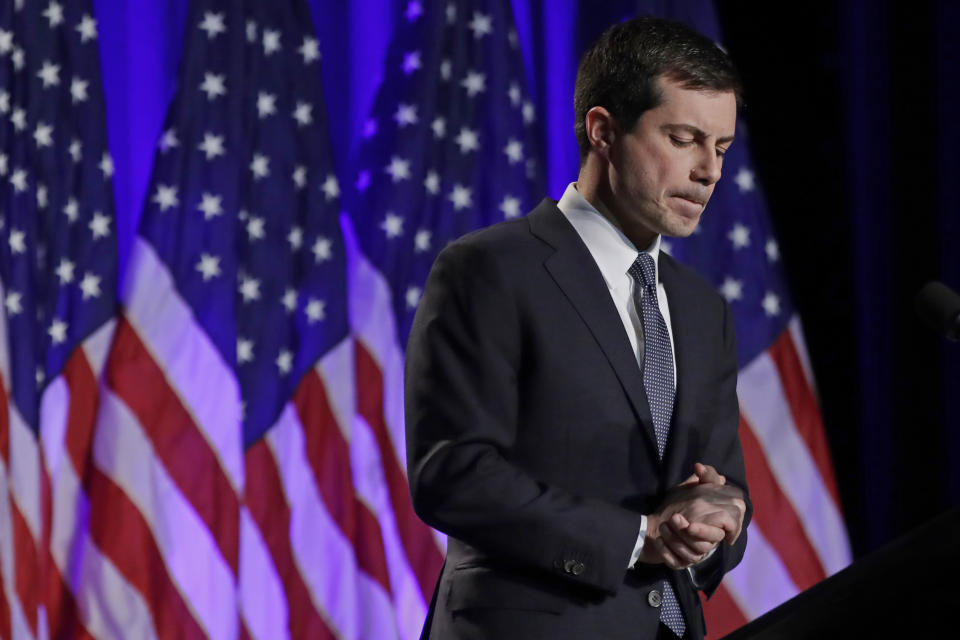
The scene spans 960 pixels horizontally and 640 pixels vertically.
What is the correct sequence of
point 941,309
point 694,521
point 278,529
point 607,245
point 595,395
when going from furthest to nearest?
point 278,529
point 607,245
point 595,395
point 694,521
point 941,309

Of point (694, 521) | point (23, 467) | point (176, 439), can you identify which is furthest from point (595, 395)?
point (23, 467)

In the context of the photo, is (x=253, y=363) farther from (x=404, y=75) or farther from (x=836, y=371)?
(x=836, y=371)

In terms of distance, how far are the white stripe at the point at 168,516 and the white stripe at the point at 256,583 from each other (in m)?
0.12

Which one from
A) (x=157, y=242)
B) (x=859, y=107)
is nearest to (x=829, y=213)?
(x=859, y=107)

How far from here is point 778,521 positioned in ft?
11.0

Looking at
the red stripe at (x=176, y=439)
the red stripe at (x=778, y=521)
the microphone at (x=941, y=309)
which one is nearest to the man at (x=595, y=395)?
the microphone at (x=941, y=309)

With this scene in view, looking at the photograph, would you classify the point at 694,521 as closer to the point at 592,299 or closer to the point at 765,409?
the point at 592,299

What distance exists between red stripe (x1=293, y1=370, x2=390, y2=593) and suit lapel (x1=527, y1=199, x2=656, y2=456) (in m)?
1.81

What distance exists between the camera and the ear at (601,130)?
158 centimetres

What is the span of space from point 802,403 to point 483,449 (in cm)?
227

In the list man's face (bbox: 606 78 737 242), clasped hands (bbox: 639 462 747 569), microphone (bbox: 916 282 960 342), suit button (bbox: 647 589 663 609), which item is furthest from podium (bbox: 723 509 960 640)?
man's face (bbox: 606 78 737 242)

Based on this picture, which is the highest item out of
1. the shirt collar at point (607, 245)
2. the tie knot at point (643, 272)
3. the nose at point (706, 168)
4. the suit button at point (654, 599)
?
the nose at point (706, 168)

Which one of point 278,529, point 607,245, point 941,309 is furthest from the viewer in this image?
point 278,529

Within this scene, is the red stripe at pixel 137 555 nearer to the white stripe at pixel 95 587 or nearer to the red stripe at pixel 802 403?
the white stripe at pixel 95 587
